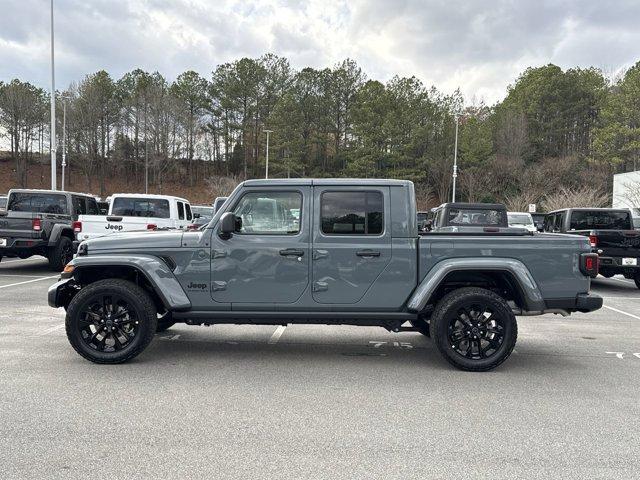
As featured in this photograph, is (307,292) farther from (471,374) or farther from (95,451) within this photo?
(95,451)

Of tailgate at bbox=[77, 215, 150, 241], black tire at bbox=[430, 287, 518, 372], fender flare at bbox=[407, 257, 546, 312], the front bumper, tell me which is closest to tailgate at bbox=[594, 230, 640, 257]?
fender flare at bbox=[407, 257, 546, 312]

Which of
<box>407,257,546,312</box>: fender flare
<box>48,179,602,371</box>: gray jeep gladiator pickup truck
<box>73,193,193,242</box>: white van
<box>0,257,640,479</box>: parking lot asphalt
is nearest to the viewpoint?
<box>0,257,640,479</box>: parking lot asphalt

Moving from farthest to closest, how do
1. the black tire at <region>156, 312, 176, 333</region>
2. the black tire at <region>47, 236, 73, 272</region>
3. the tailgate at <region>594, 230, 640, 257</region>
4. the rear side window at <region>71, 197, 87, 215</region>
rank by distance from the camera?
the rear side window at <region>71, 197, 87, 215</region>
the black tire at <region>47, 236, 73, 272</region>
the tailgate at <region>594, 230, 640, 257</region>
the black tire at <region>156, 312, 176, 333</region>

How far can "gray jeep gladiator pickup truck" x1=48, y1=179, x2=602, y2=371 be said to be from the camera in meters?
5.42

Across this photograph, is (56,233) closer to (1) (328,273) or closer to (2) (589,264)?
(1) (328,273)

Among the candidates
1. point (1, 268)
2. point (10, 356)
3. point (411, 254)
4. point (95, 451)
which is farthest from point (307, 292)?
point (1, 268)

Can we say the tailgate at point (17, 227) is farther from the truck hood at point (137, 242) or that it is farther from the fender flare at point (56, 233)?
the truck hood at point (137, 242)

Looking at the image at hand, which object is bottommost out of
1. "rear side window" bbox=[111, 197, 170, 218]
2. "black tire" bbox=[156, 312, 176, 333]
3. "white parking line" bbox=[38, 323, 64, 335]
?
"white parking line" bbox=[38, 323, 64, 335]

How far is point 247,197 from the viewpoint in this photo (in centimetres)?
562

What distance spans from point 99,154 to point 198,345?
194 ft

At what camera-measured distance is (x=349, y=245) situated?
5469 millimetres

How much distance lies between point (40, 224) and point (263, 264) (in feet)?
29.6

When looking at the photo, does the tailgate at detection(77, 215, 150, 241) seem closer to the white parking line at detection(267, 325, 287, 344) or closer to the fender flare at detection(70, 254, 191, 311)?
the white parking line at detection(267, 325, 287, 344)

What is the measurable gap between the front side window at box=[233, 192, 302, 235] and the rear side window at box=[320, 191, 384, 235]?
0.30 m
